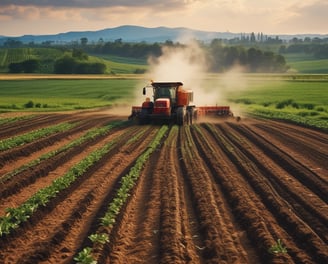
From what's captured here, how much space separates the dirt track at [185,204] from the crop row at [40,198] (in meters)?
0.17

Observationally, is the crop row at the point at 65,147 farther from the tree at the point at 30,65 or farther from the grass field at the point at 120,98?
the tree at the point at 30,65

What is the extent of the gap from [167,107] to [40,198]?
55.9ft

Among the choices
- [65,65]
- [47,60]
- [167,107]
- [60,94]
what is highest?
[47,60]

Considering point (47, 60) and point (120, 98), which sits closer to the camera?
point (120, 98)

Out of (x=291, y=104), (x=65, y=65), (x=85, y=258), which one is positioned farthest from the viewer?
(x=65, y=65)

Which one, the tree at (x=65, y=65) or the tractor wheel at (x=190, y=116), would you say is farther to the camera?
the tree at (x=65, y=65)

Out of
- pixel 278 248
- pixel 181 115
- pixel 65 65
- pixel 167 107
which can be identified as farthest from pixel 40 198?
pixel 65 65

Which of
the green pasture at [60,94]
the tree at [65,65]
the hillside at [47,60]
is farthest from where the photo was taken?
the hillside at [47,60]

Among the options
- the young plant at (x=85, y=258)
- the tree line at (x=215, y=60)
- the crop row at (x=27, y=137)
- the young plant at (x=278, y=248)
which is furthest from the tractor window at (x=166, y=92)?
the tree line at (x=215, y=60)

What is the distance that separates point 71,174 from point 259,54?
10951cm

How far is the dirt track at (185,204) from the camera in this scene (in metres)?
8.52

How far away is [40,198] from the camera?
1138 cm

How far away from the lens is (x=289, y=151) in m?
19.0

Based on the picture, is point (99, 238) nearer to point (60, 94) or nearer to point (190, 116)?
point (190, 116)
